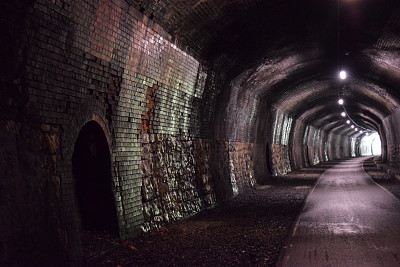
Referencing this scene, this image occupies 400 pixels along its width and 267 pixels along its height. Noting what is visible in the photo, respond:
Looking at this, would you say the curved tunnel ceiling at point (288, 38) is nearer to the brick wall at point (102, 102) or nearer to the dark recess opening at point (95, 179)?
the brick wall at point (102, 102)

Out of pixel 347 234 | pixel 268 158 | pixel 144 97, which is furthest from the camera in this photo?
pixel 268 158

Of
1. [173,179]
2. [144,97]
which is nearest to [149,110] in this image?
[144,97]

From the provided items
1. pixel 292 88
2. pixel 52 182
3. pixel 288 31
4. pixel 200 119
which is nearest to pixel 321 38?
pixel 288 31

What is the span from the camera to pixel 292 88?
66.9 feet

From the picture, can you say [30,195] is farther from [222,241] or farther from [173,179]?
[173,179]

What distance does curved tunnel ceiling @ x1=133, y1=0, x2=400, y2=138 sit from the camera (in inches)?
363

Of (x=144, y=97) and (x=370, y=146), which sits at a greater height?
(x=370, y=146)

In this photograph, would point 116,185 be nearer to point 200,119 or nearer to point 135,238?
point 135,238

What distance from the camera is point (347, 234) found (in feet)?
25.5

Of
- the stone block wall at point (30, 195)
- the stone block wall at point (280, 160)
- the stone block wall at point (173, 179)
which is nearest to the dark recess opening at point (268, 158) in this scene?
the stone block wall at point (280, 160)

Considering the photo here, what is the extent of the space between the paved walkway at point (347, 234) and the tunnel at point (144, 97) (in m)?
0.61

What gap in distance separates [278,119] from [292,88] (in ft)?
13.4

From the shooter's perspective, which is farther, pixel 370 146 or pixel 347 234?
pixel 370 146

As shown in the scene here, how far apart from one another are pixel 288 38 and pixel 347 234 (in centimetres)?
635
